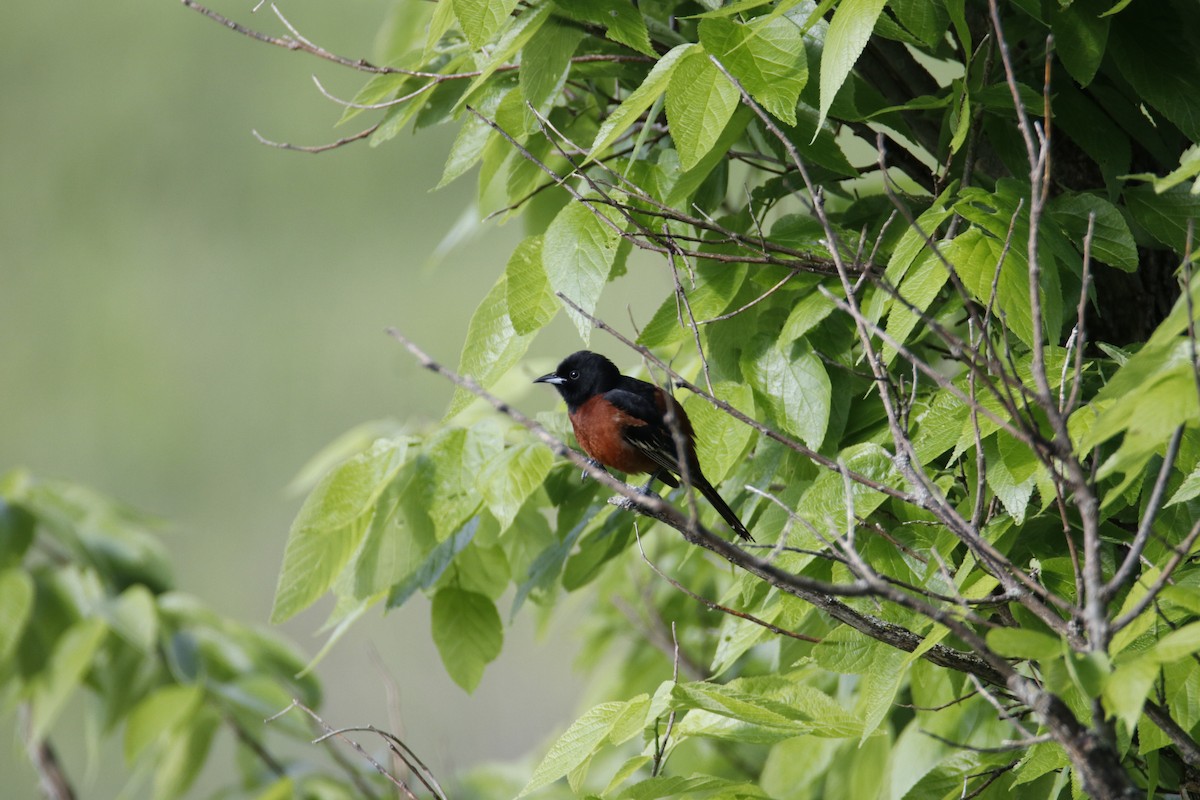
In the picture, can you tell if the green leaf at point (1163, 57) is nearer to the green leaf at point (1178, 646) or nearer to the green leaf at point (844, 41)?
the green leaf at point (844, 41)

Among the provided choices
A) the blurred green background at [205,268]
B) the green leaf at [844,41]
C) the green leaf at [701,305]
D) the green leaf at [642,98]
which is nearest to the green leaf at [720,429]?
the green leaf at [701,305]

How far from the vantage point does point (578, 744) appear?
156cm

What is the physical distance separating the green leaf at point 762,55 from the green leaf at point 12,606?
2252 millimetres

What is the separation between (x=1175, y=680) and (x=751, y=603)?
2.57 feet

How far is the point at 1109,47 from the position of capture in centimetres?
176

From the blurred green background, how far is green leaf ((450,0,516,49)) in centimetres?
826

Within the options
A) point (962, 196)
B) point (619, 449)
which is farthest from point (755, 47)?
point (619, 449)

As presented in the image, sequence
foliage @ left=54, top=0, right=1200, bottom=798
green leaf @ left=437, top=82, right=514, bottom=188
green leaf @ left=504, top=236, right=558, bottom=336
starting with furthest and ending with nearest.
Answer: green leaf @ left=437, top=82, right=514, bottom=188 < green leaf @ left=504, top=236, right=558, bottom=336 < foliage @ left=54, top=0, right=1200, bottom=798

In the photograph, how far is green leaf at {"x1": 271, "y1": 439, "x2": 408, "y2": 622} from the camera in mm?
2004

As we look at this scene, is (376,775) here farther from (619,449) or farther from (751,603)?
(751,603)

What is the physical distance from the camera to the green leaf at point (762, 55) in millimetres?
1522

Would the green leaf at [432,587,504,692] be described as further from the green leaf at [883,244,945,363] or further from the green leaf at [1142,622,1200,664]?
the green leaf at [1142,622,1200,664]

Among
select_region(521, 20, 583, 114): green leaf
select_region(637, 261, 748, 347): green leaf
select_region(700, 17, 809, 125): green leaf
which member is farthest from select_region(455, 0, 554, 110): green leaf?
select_region(637, 261, 748, 347): green leaf

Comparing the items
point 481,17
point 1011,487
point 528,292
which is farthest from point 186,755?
point 1011,487
